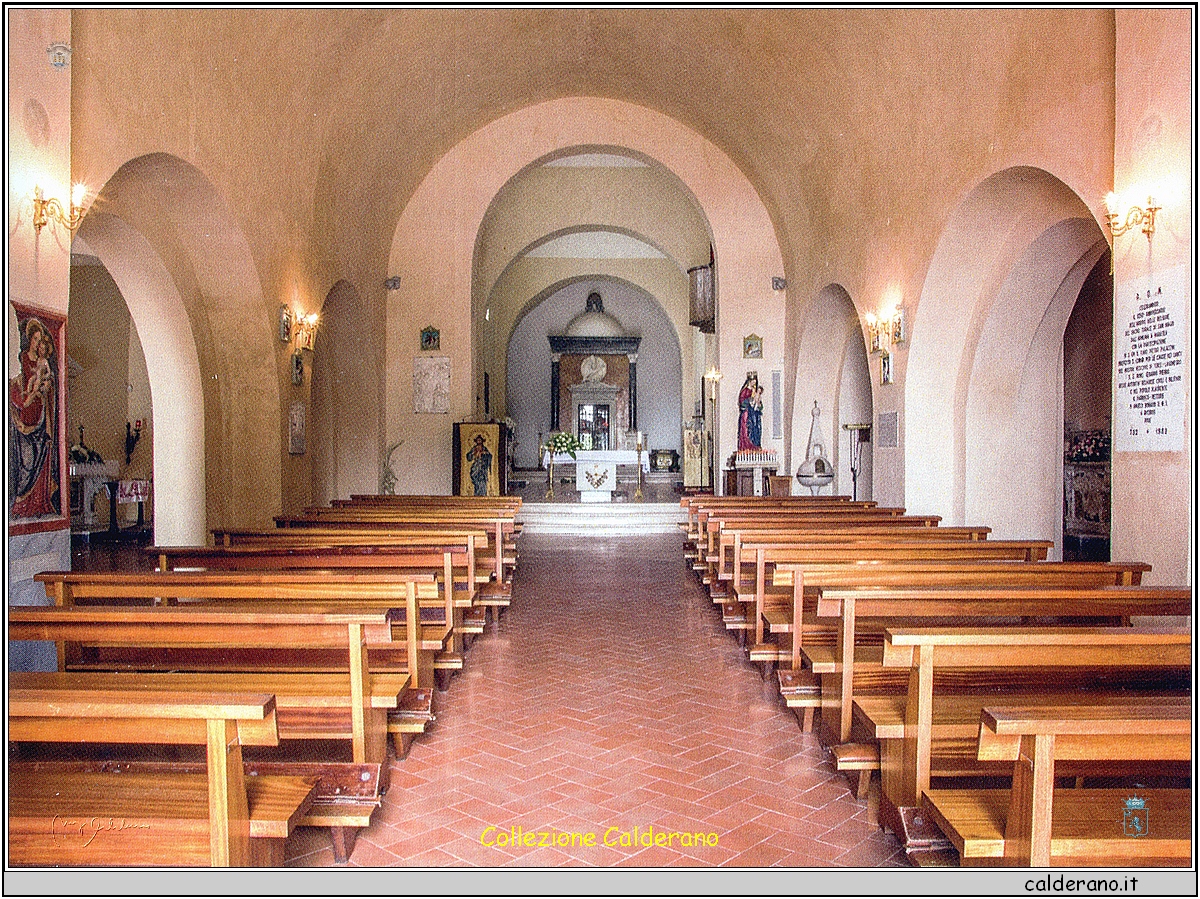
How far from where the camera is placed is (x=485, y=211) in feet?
42.1

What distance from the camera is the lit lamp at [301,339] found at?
28.4ft

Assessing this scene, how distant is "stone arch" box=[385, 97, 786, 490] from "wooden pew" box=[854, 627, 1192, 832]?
10.2m

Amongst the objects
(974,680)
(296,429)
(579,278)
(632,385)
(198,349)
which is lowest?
(974,680)

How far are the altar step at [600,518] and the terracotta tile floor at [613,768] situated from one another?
617 cm

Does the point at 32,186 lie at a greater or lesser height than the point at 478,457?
A: greater

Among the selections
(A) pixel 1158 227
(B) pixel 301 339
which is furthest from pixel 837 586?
(B) pixel 301 339

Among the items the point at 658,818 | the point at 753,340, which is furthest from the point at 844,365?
the point at 658,818

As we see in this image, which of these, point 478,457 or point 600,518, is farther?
point 478,457

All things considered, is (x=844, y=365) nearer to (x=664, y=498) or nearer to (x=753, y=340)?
(x=753, y=340)

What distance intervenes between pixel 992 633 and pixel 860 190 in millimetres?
7521

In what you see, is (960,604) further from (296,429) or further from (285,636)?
(296,429)

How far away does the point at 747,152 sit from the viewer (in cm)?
1192
